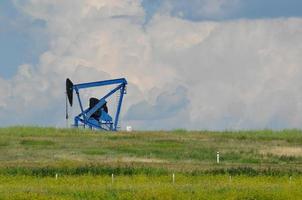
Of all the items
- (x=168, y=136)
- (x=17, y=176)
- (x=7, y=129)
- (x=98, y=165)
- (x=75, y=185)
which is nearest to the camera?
(x=75, y=185)

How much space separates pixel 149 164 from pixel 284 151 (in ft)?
73.1

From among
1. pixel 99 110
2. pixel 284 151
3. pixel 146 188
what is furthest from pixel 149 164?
pixel 99 110

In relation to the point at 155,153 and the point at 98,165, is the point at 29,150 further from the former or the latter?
the point at 98,165

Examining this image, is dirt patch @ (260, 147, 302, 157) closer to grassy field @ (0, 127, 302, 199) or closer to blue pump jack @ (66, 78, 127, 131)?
grassy field @ (0, 127, 302, 199)

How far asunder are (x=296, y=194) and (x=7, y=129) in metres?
65.8

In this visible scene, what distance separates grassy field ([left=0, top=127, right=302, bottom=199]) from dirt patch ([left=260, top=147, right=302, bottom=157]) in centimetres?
9

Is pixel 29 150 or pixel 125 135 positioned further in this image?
pixel 125 135

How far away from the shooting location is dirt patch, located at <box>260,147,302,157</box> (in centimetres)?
8399

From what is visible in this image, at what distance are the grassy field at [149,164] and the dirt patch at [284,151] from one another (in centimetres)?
9

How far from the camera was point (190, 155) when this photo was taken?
81938mm

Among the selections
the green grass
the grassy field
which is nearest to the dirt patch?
the grassy field

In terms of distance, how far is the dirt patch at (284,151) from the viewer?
84.0 metres

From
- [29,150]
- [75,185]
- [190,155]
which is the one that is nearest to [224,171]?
[75,185]

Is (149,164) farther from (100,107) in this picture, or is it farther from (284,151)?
(100,107)
